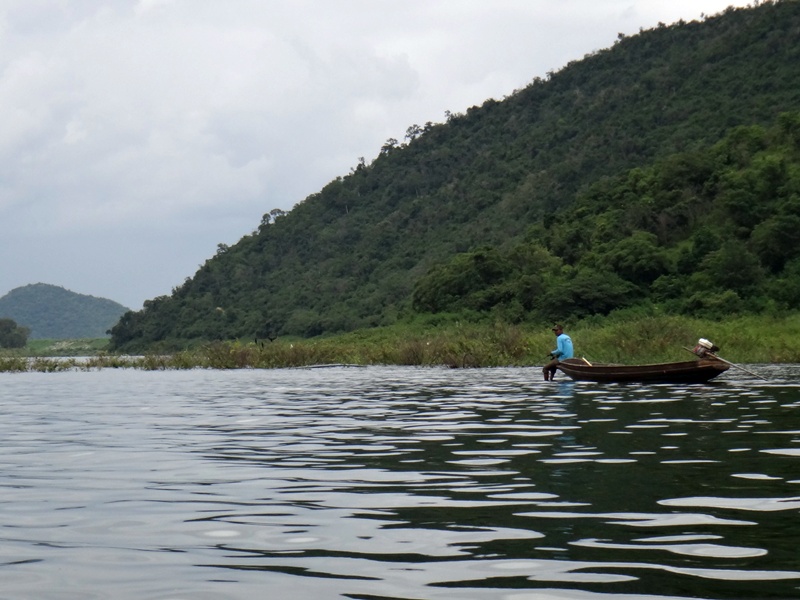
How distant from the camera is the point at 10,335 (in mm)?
153250

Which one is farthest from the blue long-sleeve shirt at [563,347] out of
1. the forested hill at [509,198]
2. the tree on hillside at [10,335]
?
the tree on hillside at [10,335]

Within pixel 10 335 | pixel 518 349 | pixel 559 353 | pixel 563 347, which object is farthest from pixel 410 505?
pixel 10 335

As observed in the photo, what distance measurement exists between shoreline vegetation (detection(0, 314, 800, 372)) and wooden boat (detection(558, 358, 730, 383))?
8995mm

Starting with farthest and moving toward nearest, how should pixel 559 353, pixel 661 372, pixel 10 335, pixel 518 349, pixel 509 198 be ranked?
pixel 10 335 → pixel 509 198 → pixel 518 349 → pixel 559 353 → pixel 661 372

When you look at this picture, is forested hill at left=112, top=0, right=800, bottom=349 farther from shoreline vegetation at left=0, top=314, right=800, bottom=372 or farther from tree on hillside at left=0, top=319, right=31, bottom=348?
tree on hillside at left=0, top=319, right=31, bottom=348

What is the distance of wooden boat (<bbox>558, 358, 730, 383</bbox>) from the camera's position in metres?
27.5

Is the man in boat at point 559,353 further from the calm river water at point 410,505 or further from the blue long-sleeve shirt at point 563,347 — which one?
the calm river water at point 410,505

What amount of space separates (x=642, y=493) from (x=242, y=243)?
467 feet

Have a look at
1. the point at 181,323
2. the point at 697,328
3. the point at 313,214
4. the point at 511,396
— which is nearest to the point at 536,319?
the point at 697,328

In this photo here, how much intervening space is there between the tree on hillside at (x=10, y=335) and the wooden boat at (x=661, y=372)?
135690 mm

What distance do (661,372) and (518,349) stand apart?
16.7 meters

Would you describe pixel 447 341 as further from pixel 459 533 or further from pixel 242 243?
pixel 242 243

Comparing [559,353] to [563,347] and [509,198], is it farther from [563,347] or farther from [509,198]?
[509,198]

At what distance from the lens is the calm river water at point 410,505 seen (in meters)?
6.49
